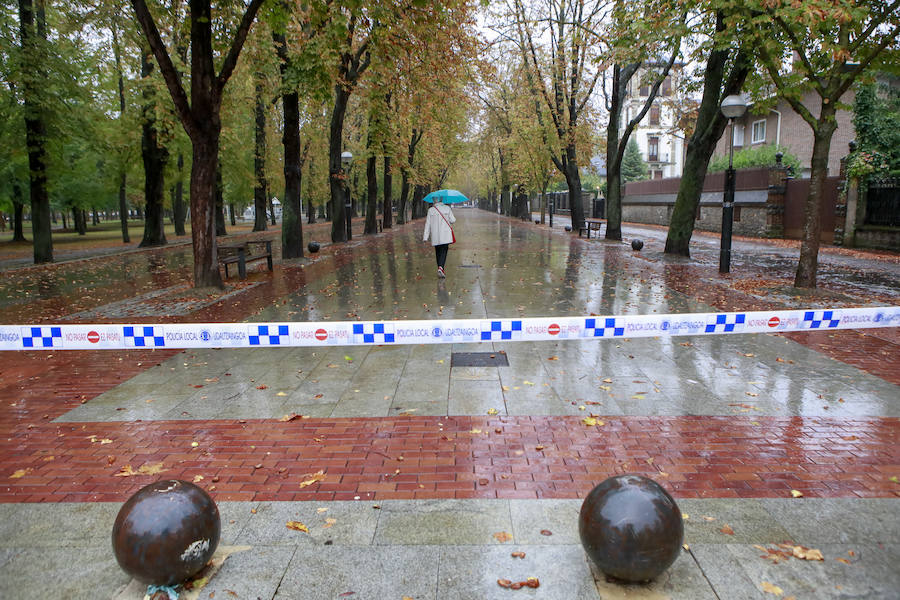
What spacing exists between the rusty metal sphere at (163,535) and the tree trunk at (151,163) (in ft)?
76.5

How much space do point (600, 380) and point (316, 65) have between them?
11662 mm

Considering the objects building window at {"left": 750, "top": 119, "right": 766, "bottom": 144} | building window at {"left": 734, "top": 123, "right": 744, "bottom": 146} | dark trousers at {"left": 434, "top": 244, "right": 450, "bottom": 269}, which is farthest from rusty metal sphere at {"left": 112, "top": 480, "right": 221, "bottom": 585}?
building window at {"left": 734, "top": 123, "right": 744, "bottom": 146}

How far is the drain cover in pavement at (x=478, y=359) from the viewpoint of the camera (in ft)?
22.3

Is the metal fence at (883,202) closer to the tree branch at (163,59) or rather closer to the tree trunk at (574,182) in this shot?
the tree trunk at (574,182)

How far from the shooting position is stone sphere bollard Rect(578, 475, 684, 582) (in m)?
2.74

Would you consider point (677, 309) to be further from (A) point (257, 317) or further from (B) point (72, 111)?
(B) point (72, 111)

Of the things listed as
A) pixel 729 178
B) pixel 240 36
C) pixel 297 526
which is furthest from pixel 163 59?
pixel 729 178

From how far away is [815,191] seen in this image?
34.3 ft

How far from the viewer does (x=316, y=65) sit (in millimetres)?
14172

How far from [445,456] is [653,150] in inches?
3103

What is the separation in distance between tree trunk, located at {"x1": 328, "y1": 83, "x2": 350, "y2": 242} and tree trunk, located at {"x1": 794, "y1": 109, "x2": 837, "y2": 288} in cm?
1369

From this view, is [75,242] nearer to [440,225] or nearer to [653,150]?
[440,225]

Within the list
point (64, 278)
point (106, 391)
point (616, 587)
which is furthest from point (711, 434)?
point (64, 278)

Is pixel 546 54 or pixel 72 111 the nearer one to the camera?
pixel 72 111
